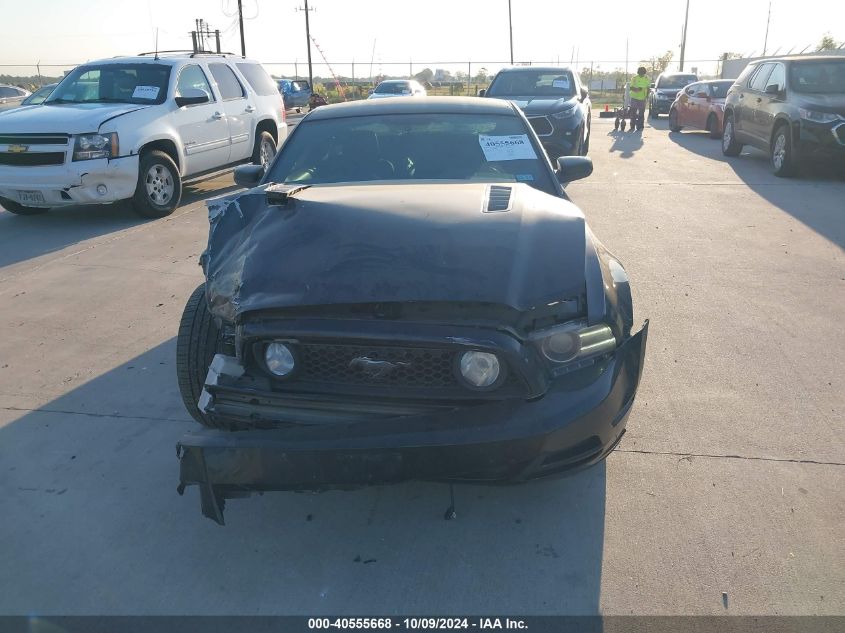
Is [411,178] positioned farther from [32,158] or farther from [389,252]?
[32,158]

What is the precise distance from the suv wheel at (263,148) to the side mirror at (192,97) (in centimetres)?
152

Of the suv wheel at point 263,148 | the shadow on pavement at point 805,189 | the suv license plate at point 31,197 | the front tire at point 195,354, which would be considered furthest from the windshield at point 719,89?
the front tire at point 195,354

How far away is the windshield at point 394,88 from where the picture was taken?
2411 cm

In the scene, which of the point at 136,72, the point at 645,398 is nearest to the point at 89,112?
the point at 136,72

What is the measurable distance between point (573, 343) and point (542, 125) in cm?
906

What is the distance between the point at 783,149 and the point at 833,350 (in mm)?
7619

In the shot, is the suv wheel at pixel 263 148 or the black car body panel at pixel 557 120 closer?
the black car body panel at pixel 557 120

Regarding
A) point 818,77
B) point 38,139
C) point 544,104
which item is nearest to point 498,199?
point 38,139

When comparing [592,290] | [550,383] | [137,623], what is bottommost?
[137,623]

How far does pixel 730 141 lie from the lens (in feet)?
45.1

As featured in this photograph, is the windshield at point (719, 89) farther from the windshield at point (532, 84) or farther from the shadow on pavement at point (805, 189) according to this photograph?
the windshield at point (532, 84)

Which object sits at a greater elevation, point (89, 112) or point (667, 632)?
point (89, 112)

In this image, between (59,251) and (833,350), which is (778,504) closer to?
(833,350)

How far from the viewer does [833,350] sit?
4672mm
